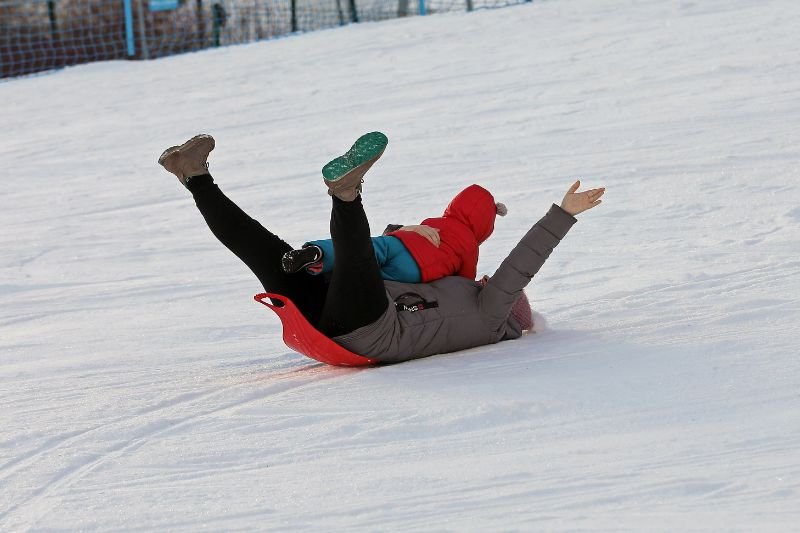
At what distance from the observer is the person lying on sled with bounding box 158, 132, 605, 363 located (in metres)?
3.52

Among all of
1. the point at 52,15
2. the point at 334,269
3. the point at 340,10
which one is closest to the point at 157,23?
the point at 52,15

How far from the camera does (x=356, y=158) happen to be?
327 cm

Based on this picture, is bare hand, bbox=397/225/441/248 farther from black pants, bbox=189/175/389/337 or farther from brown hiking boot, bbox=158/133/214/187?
brown hiking boot, bbox=158/133/214/187

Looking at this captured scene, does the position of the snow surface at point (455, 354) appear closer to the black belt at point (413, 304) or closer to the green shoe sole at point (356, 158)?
the black belt at point (413, 304)

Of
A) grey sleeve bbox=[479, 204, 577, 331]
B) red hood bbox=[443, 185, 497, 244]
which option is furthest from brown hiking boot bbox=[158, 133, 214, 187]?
grey sleeve bbox=[479, 204, 577, 331]

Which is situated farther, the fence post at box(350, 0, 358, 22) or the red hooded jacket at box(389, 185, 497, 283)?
the fence post at box(350, 0, 358, 22)

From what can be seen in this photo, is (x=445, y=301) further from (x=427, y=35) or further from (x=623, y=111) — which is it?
(x=427, y=35)

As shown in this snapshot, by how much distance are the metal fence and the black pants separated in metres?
11.2

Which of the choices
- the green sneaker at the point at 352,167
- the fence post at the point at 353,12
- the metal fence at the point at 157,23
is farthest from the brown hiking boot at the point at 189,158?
the fence post at the point at 353,12

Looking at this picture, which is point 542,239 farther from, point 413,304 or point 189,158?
point 189,158

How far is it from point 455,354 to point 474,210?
51 cm

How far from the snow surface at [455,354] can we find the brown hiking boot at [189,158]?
67 centimetres

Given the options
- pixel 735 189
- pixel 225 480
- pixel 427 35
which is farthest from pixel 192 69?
pixel 225 480

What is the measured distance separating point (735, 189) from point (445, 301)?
250 centimetres
